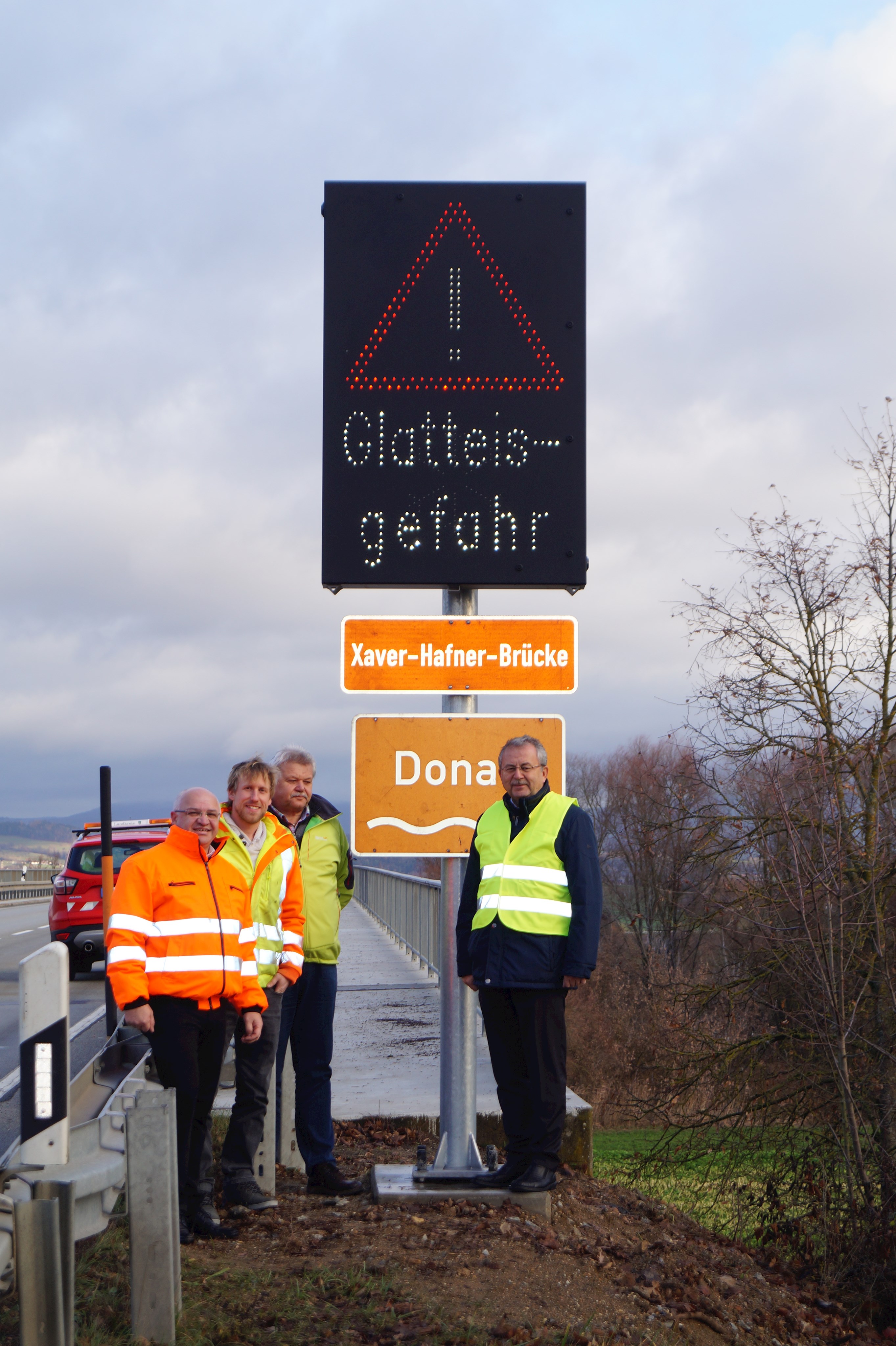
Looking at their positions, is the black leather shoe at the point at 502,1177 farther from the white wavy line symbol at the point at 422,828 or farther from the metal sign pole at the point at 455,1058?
the white wavy line symbol at the point at 422,828

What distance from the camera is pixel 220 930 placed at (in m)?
4.84

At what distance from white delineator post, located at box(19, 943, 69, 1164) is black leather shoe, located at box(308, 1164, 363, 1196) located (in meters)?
2.12

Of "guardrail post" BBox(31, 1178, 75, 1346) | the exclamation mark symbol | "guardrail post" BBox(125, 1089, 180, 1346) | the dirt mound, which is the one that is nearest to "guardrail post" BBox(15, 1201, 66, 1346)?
"guardrail post" BBox(31, 1178, 75, 1346)

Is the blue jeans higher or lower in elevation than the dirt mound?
higher

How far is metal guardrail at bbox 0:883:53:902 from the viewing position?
53125mm

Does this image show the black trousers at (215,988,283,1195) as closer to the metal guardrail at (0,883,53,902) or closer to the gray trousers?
the gray trousers

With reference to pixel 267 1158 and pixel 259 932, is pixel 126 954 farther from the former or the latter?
pixel 267 1158

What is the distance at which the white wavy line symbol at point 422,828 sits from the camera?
5.26 meters

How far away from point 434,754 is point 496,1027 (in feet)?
3.89

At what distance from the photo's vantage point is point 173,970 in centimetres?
475

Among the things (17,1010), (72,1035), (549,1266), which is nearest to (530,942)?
(549,1266)

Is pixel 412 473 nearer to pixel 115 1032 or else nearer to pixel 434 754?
pixel 434 754

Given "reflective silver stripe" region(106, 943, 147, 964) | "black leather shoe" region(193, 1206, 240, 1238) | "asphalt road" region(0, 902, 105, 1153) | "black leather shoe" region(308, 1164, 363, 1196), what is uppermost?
"reflective silver stripe" region(106, 943, 147, 964)

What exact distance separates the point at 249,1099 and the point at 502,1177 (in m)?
1.11
